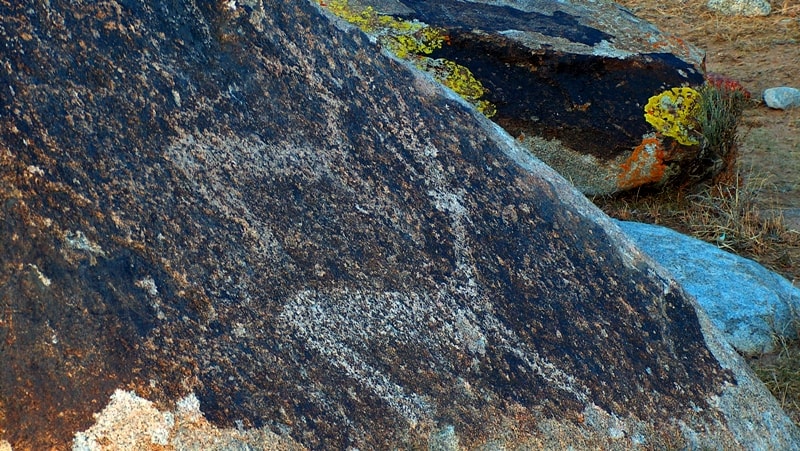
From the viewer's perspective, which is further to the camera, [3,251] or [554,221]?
[554,221]

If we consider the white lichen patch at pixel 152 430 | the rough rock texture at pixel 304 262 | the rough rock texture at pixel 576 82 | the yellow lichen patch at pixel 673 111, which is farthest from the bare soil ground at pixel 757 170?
the white lichen patch at pixel 152 430

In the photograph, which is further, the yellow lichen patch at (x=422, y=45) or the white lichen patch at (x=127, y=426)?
the yellow lichen patch at (x=422, y=45)

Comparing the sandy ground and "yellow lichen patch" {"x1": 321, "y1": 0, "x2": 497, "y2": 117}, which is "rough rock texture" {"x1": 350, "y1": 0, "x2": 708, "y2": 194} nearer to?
"yellow lichen patch" {"x1": 321, "y1": 0, "x2": 497, "y2": 117}

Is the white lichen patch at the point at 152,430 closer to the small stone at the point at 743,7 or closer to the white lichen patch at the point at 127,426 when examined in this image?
the white lichen patch at the point at 127,426

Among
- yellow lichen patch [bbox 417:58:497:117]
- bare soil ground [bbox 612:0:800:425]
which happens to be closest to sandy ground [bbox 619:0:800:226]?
bare soil ground [bbox 612:0:800:425]

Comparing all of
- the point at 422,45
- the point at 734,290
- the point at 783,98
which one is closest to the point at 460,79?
the point at 422,45

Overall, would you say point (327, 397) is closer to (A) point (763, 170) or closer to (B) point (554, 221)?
(B) point (554, 221)

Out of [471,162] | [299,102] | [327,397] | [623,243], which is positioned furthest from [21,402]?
[623,243]
